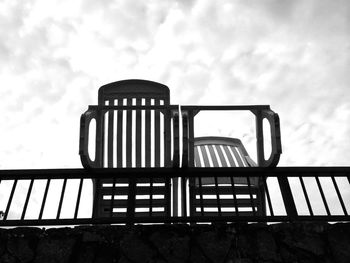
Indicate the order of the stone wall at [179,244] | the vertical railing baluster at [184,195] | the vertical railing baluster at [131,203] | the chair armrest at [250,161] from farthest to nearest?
the chair armrest at [250,161]
the vertical railing baluster at [184,195]
the vertical railing baluster at [131,203]
the stone wall at [179,244]

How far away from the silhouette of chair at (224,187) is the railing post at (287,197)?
16 cm

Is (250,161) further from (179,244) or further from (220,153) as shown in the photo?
(179,244)

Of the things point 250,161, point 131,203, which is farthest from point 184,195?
point 250,161

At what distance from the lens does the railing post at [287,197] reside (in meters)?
2.03

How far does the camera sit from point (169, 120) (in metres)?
2.44

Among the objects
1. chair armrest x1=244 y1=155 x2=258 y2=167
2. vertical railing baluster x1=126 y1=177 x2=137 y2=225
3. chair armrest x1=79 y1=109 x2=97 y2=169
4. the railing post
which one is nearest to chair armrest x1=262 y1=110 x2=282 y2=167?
the railing post

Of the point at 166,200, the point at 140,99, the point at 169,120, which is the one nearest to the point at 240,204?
the point at 166,200

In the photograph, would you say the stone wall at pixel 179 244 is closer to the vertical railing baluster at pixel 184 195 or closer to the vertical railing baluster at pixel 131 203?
the vertical railing baluster at pixel 131 203

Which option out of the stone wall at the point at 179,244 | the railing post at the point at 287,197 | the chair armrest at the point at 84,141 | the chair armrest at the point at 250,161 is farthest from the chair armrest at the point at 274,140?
the chair armrest at the point at 84,141

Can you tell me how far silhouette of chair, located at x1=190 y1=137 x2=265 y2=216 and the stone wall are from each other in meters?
0.24

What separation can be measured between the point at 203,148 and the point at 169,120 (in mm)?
760

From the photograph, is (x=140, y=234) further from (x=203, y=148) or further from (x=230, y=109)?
(x=203, y=148)

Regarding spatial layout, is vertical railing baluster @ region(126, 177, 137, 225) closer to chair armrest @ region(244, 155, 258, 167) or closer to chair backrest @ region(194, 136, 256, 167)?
chair backrest @ region(194, 136, 256, 167)

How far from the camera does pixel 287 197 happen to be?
2113 mm
